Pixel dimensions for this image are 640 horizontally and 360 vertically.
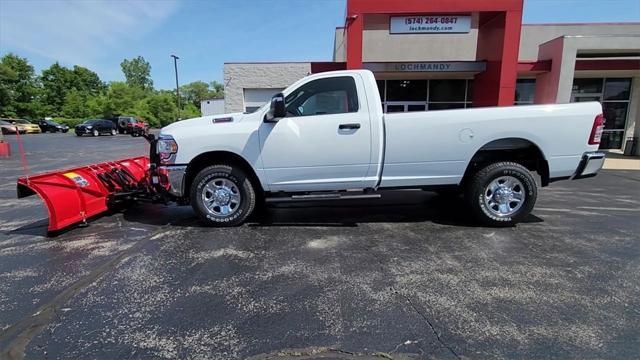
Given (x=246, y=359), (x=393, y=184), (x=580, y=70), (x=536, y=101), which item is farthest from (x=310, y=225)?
(x=580, y=70)

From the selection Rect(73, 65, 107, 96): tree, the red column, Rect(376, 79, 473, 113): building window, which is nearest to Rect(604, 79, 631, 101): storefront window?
Rect(376, 79, 473, 113): building window

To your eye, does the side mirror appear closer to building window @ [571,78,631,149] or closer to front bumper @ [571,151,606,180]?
front bumper @ [571,151,606,180]

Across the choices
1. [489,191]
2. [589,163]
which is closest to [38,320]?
[489,191]

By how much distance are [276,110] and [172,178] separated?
183cm

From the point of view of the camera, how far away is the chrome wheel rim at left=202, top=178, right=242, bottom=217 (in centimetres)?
531

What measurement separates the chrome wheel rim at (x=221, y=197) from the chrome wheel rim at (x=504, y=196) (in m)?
3.68

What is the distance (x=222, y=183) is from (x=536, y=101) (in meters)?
15.2

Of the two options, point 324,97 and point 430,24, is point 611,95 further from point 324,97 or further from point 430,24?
point 324,97

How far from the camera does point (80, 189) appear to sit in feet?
18.0

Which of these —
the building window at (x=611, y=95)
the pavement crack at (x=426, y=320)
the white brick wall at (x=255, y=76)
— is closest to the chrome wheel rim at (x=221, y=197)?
the pavement crack at (x=426, y=320)

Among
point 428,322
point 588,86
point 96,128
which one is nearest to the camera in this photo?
point 428,322

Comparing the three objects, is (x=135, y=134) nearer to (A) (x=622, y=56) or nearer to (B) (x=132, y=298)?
(B) (x=132, y=298)

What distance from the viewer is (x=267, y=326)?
114 inches

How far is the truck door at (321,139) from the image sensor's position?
16.5 ft
